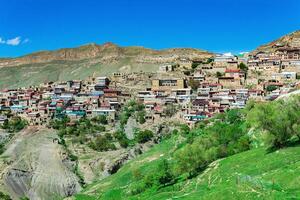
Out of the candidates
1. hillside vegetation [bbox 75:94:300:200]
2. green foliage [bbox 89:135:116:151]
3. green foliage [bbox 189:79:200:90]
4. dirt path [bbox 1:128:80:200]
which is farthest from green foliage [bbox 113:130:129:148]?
hillside vegetation [bbox 75:94:300:200]

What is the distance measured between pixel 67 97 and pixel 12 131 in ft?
43.8

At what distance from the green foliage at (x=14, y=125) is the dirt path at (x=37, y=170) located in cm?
589

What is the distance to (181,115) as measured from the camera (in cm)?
7544

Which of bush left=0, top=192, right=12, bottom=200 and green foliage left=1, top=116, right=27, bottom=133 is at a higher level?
green foliage left=1, top=116, right=27, bottom=133

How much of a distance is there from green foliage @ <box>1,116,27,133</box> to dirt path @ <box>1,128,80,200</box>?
5891 mm

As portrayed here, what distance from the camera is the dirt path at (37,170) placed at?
211 ft

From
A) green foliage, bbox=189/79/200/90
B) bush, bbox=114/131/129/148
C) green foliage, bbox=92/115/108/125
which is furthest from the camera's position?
green foliage, bbox=189/79/200/90

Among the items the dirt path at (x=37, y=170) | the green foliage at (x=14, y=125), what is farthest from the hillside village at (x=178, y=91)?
the dirt path at (x=37, y=170)

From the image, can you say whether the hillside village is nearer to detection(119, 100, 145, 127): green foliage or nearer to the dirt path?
detection(119, 100, 145, 127): green foliage

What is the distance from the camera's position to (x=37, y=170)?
68188 mm

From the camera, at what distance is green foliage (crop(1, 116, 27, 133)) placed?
272 ft

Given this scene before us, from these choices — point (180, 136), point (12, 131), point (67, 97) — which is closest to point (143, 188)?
point (180, 136)

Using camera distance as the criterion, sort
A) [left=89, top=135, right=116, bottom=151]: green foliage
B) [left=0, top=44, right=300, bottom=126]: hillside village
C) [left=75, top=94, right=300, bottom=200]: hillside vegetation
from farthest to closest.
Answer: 1. [left=0, top=44, right=300, bottom=126]: hillside village
2. [left=89, top=135, right=116, bottom=151]: green foliage
3. [left=75, top=94, right=300, bottom=200]: hillside vegetation

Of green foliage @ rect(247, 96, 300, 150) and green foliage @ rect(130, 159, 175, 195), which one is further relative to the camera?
green foliage @ rect(130, 159, 175, 195)
